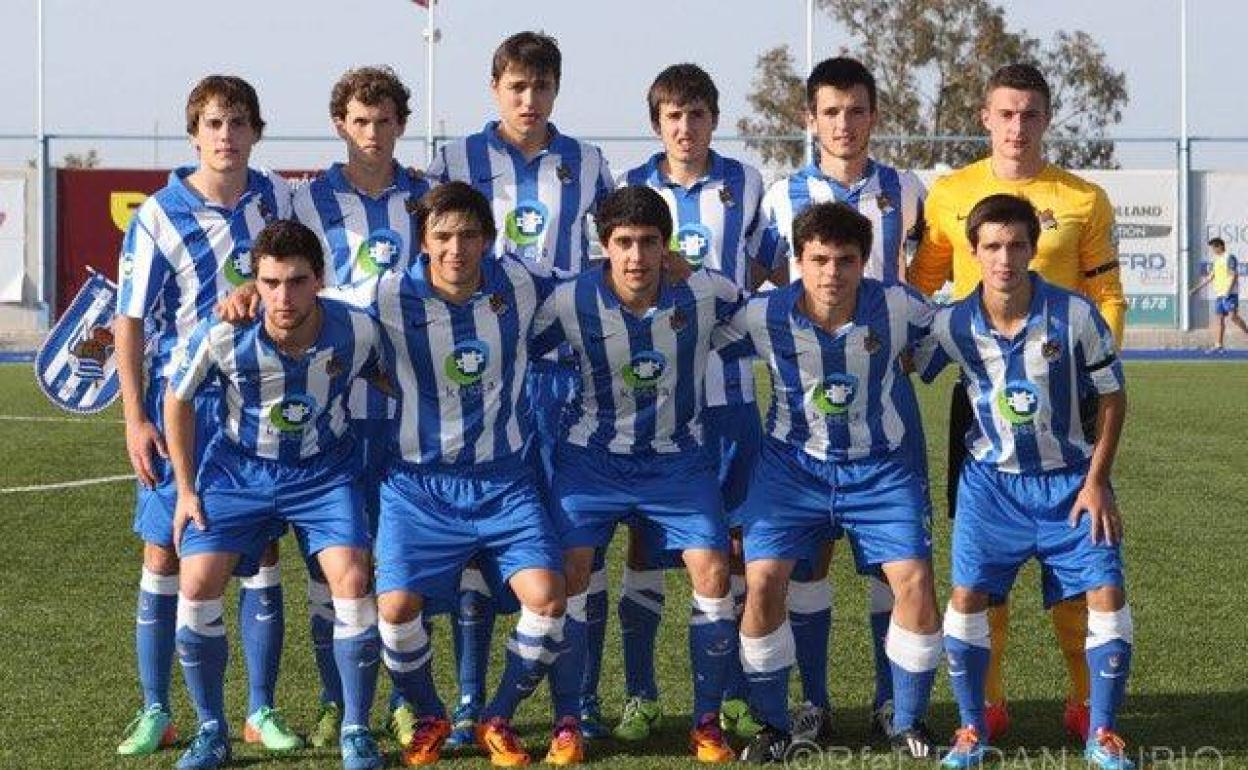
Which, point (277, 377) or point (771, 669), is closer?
point (277, 377)

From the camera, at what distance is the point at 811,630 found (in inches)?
235

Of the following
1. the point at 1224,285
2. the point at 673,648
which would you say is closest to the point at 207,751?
the point at 673,648

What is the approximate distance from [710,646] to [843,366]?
0.87 metres

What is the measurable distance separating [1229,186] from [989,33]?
575 inches

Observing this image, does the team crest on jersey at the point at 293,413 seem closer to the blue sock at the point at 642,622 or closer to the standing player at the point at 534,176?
the standing player at the point at 534,176

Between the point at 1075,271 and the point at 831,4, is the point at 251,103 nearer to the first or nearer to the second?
the point at 1075,271

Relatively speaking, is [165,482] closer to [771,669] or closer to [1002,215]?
[771,669]

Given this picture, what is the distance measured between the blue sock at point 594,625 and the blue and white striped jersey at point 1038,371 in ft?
4.06

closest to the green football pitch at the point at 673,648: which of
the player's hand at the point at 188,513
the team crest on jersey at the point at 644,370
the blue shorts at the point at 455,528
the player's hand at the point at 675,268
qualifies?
the blue shorts at the point at 455,528

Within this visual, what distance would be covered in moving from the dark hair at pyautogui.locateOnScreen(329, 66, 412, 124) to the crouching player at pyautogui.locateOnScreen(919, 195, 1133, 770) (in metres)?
1.72

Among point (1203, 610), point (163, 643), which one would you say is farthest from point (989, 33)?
point (163, 643)

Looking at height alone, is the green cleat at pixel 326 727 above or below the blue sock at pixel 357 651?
below

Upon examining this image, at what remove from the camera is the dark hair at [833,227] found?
5574 mm

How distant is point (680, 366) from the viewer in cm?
576
